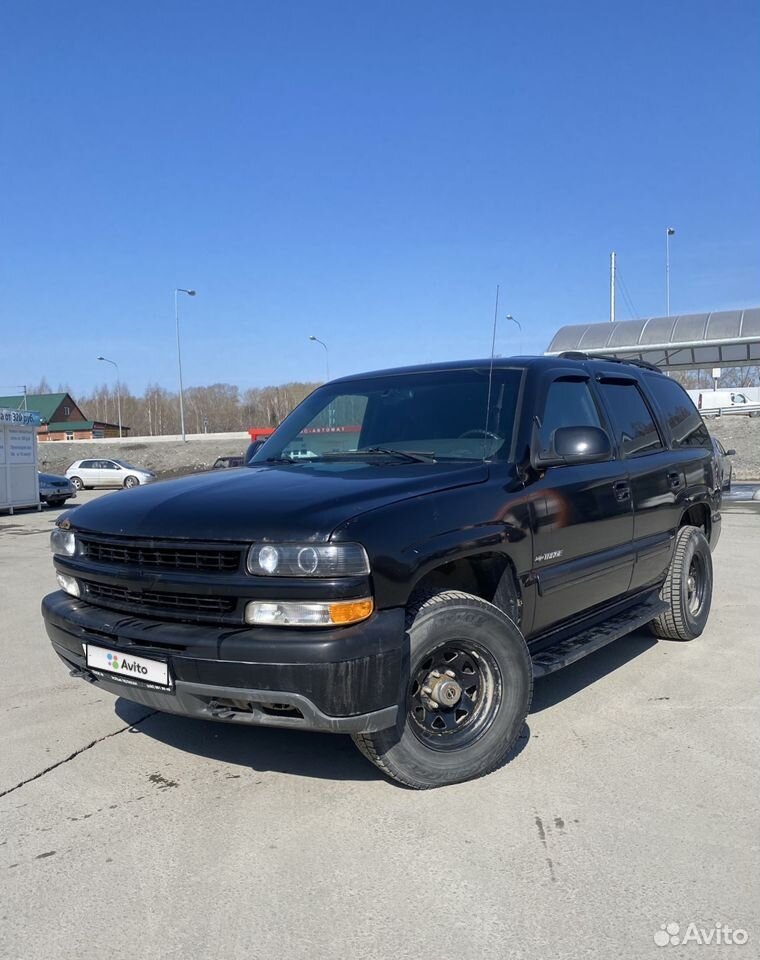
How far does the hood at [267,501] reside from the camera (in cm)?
304

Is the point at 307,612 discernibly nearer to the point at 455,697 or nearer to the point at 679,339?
the point at 455,697

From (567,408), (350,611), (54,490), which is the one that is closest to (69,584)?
(350,611)

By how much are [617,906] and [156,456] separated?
4783 centimetres

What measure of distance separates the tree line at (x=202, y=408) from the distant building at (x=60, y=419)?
2650 cm

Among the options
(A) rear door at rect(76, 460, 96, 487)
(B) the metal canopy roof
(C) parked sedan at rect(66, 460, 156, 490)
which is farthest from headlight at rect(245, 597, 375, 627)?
(A) rear door at rect(76, 460, 96, 487)

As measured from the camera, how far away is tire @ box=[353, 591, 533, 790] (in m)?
3.15

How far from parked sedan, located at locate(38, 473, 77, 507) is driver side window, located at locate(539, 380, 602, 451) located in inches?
849

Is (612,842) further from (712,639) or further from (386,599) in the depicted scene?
(712,639)

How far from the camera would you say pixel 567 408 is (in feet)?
14.8

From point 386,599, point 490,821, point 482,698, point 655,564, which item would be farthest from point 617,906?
point 655,564

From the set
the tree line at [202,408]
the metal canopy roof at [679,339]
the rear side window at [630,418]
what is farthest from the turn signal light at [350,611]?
the tree line at [202,408]

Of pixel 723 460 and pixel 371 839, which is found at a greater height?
pixel 723 460

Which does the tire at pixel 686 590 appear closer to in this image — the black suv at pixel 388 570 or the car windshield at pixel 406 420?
the black suv at pixel 388 570

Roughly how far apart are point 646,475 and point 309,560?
Answer: 9.51 ft
